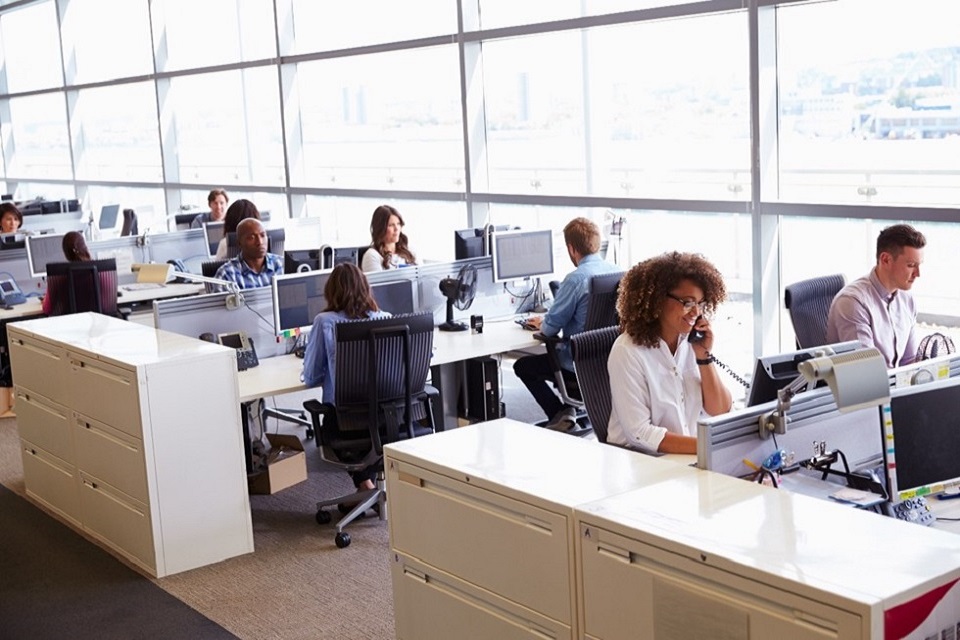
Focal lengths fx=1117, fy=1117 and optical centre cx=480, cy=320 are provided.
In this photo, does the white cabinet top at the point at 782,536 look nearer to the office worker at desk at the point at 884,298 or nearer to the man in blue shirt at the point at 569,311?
the office worker at desk at the point at 884,298

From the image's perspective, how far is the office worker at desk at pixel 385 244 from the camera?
6.59 m

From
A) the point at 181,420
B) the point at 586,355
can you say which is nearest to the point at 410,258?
the point at 181,420

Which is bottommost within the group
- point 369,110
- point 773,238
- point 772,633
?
point 772,633

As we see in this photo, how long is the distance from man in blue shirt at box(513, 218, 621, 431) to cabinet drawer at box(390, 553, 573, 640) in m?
2.80

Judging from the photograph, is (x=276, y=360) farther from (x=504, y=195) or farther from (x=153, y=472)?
(x=504, y=195)

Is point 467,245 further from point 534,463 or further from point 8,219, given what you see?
point 8,219

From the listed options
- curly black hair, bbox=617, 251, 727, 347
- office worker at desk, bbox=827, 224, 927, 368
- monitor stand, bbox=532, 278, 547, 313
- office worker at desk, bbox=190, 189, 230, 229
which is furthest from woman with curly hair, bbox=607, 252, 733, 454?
office worker at desk, bbox=190, 189, 230, 229

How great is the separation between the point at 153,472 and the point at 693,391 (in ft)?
6.96

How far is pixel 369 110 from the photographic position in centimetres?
1033

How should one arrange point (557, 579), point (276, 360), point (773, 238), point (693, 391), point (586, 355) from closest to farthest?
point (557, 579) → point (693, 391) → point (586, 355) → point (276, 360) → point (773, 238)

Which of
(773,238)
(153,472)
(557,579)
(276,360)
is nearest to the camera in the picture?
(557,579)

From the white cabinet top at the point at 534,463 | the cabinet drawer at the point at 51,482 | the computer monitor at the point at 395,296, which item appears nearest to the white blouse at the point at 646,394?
the white cabinet top at the point at 534,463

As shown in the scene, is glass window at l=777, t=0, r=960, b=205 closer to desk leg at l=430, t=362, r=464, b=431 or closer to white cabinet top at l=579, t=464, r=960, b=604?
desk leg at l=430, t=362, r=464, b=431

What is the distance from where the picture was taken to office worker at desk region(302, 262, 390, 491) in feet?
15.4
